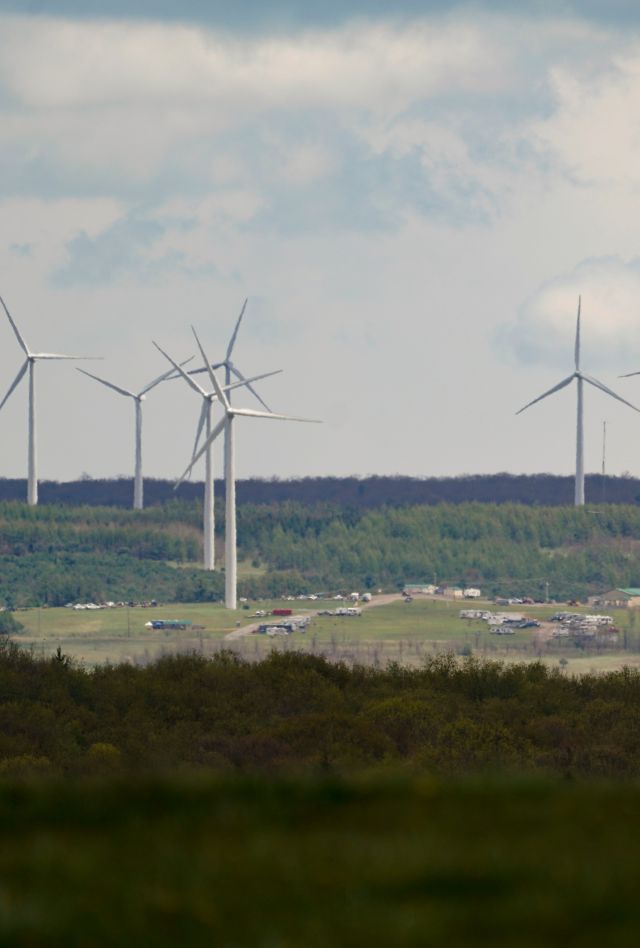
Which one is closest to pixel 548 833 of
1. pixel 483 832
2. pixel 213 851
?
pixel 483 832

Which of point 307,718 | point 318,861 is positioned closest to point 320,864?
point 318,861

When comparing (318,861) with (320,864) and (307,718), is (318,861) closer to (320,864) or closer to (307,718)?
(320,864)

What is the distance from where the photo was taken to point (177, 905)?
17469mm

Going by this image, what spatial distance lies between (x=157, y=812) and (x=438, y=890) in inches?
214

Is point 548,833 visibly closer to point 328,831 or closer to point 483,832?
point 483,832

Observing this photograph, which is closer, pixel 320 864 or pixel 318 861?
pixel 320 864

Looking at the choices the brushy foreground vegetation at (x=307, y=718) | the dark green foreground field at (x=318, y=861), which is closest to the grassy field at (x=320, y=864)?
the dark green foreground field at (x=318, y=861)

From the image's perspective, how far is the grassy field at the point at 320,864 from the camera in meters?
16.6

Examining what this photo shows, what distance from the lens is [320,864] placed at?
19094mm

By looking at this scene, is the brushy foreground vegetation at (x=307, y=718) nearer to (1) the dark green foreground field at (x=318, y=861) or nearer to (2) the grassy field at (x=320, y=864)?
(1) the dark green foreground field at (x=318, y=861)

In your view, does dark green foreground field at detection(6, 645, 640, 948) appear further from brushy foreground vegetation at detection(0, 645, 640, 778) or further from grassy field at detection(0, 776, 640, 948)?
brushy foreground vegetation at detection(0, 645, 640, 778)

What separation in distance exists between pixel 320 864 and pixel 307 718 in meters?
93.1

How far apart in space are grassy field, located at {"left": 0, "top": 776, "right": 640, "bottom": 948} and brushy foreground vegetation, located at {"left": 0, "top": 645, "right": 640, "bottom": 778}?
66576mm

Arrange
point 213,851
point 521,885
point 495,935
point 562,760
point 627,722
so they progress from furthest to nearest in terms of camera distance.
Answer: point 627,722
point 562,760
point 213,851
point 521,885
point 495,935
